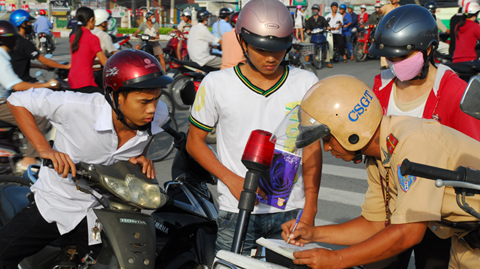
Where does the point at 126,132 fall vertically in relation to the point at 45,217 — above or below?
above

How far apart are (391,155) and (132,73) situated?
1.33 meters

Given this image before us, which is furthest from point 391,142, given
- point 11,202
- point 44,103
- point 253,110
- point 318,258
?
point 11,202

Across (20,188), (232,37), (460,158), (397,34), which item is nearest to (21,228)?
(20,188)

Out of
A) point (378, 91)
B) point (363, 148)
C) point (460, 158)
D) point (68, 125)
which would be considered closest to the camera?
point (460, 158)

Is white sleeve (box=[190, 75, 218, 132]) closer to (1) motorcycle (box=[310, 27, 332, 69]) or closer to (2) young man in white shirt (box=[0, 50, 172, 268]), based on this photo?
(2) young man in white shirt (box=[0, 50, 172, 268])

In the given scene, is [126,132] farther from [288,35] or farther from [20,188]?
[20,188]

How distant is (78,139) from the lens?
2619mm

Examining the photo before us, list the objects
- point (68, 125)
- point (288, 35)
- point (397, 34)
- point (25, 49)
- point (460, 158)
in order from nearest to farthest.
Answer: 1. point (460, 158)
2. point (288, 35)
3. point (68, 125)
4. point (397, 34)
5. point (25, 49)

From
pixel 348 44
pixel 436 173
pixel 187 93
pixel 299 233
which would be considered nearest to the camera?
pixel 436 173

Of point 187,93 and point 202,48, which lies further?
point 202,48

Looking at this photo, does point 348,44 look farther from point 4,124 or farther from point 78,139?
point 78,139

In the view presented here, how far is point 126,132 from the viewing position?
8.96 ft

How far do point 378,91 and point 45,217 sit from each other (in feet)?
7.03

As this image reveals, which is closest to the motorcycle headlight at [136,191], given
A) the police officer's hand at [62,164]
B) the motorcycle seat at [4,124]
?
the police officer's hand at [62,164]
